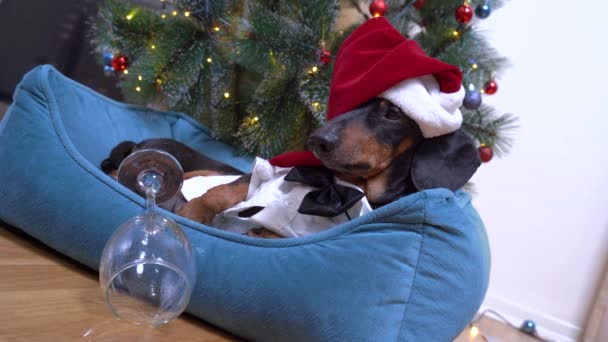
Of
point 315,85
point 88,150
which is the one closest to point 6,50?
point 88,150

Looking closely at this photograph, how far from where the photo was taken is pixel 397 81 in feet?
3.16

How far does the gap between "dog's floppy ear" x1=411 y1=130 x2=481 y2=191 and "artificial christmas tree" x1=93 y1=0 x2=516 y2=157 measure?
0.40 m

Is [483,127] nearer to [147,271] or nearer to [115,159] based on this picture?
[115,159]

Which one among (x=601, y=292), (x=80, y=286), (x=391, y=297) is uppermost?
(x=391, y=297)

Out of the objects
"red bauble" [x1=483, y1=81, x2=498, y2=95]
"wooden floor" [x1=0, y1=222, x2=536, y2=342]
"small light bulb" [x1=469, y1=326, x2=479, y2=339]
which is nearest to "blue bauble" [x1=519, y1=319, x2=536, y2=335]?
"small light bulb" [x1=469, y1=326, x2=479, y2=339]

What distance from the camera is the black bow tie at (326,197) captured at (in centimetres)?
96

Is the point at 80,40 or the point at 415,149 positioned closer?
the point at 415,149

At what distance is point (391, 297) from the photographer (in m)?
0.82

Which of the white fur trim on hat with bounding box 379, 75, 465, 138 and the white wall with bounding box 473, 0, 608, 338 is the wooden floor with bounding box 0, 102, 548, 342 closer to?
the white fur trim on hat with bounding box 379, 75, 465, 138

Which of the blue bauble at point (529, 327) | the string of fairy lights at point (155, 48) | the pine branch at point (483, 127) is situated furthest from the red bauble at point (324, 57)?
Result: the blue bauble at point (529, 327)

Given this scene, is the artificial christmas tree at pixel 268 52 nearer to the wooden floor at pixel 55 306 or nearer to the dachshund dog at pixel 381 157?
the dachshund dog at pixel 381 157

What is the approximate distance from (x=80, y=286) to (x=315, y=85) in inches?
30.9

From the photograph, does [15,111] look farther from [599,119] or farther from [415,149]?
[599,119]

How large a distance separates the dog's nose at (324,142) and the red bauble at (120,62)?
944mm
